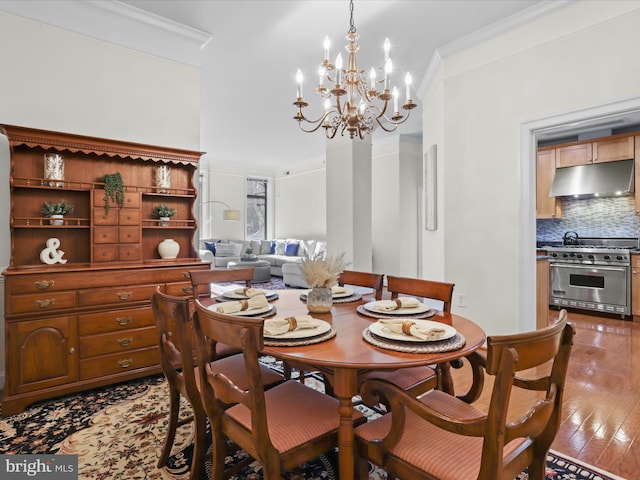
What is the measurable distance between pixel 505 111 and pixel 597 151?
2.80 metres

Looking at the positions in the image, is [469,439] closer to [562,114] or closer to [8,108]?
[562,114]

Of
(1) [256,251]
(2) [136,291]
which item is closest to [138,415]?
(2) [136,291]

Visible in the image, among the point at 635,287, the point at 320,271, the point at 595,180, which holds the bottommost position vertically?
the point at 635,287

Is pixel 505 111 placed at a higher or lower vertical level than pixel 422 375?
higher

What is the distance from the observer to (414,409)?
3.51 ft

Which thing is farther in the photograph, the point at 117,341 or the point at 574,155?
the point at 574,155

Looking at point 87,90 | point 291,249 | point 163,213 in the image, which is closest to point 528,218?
point 163,213

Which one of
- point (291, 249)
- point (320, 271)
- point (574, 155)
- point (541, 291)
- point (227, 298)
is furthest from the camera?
point (291, 249)

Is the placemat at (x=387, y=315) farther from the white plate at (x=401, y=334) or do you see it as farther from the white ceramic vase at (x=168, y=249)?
the white ceramic vase at (x=168, y=249)

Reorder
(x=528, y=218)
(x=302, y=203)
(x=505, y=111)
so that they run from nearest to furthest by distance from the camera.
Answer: (x=528, y=218) → (x=505, y=111) → (x=302, y=203)

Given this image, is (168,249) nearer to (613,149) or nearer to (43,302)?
(43,302)

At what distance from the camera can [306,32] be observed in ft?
10.6

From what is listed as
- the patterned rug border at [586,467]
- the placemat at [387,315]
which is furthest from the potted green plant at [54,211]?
the patterned rug border at [586,467]

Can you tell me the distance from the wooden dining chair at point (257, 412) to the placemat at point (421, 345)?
31 centimetres
